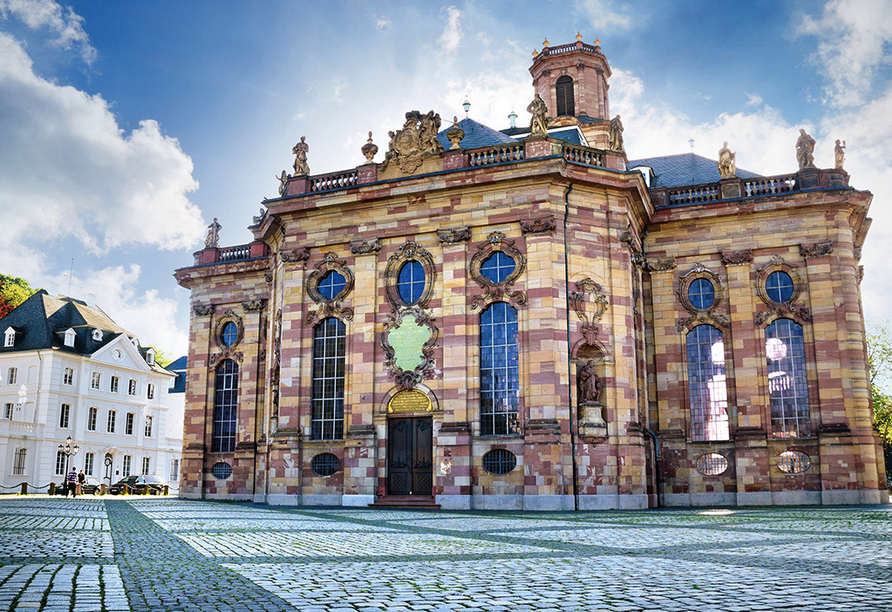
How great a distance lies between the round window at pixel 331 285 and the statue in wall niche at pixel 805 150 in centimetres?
1945

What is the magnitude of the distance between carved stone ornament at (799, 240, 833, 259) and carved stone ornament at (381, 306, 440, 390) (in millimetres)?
15062

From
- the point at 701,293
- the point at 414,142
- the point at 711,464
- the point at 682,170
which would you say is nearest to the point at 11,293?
the point at 414,142

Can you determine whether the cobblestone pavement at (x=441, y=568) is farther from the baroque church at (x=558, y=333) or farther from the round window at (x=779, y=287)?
the round window at (x=779, y=287)

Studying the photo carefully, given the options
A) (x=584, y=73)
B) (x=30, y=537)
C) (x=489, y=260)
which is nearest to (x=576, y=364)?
(x=489, y=260)

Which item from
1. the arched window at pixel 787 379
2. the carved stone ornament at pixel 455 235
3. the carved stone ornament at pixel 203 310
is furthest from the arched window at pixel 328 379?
the arched window at pixel 787 379

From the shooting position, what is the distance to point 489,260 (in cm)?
2859

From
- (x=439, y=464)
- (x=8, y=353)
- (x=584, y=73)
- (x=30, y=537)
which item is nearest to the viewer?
(x=30, y=537)

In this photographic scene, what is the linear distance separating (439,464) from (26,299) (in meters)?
48.7

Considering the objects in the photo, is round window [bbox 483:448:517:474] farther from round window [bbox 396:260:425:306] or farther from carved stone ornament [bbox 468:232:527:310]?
round window [bbox 396:260:425:306]

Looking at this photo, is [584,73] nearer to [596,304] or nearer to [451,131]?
[451,131]

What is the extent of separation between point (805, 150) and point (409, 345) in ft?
60.8

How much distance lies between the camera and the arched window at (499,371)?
2698cm

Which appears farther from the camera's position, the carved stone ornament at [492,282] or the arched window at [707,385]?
the arched window at [707,385]

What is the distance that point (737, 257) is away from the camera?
31.7 metres
